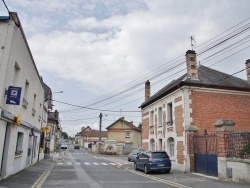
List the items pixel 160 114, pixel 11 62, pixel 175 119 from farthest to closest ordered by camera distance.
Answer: pixel 160 114
pixel 175 119
pixel 11 62

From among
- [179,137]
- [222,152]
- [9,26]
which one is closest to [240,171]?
[222,152]

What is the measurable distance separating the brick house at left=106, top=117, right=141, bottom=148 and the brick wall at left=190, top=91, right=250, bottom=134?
1662 inches

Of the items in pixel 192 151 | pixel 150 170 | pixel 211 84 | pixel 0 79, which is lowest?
pixel 150 170

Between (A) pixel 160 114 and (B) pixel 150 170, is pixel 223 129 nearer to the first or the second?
(B) pixel 150 170

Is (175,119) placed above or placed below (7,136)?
above

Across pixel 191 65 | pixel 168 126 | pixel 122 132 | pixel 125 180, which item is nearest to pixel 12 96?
pixel 125 180

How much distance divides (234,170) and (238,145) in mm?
1273

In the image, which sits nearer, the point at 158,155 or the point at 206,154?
the point at 206,154

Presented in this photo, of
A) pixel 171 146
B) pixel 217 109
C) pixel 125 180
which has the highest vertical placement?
pixel 217 109

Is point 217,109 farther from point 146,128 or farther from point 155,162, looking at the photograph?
point 146,128

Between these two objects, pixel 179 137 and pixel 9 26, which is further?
pixel 179 137

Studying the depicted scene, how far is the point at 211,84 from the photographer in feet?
68.0

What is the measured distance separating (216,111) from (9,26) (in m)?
15.7

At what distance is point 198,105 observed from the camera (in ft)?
66.9
